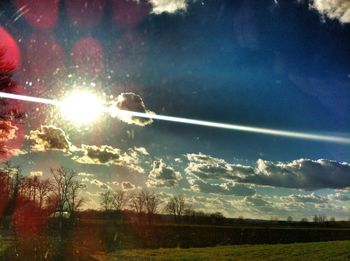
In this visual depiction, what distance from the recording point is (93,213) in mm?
116812

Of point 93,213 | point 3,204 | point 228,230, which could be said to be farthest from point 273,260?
point 93,213

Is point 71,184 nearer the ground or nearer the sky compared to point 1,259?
nearer the sky

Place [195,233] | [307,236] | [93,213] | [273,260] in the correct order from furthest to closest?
[93,213], [307,236], [195,233], [273,260]

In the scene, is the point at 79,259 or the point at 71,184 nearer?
the point at 79,259

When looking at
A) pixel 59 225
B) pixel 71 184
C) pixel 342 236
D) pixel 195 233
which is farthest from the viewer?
pixel 71 184

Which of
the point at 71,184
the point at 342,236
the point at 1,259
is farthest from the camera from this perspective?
the point at 71,184

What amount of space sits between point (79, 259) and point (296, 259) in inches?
483

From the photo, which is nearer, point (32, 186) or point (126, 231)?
point (126, 231)

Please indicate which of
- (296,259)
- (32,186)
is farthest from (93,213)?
(296,259)

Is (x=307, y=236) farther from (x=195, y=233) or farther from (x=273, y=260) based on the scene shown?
(x=273, y=260)

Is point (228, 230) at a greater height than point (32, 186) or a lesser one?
lesser

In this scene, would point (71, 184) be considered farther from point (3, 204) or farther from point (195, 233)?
point (195, 233)

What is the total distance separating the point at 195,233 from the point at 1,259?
34060 millimetres

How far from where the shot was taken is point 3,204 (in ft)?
184
